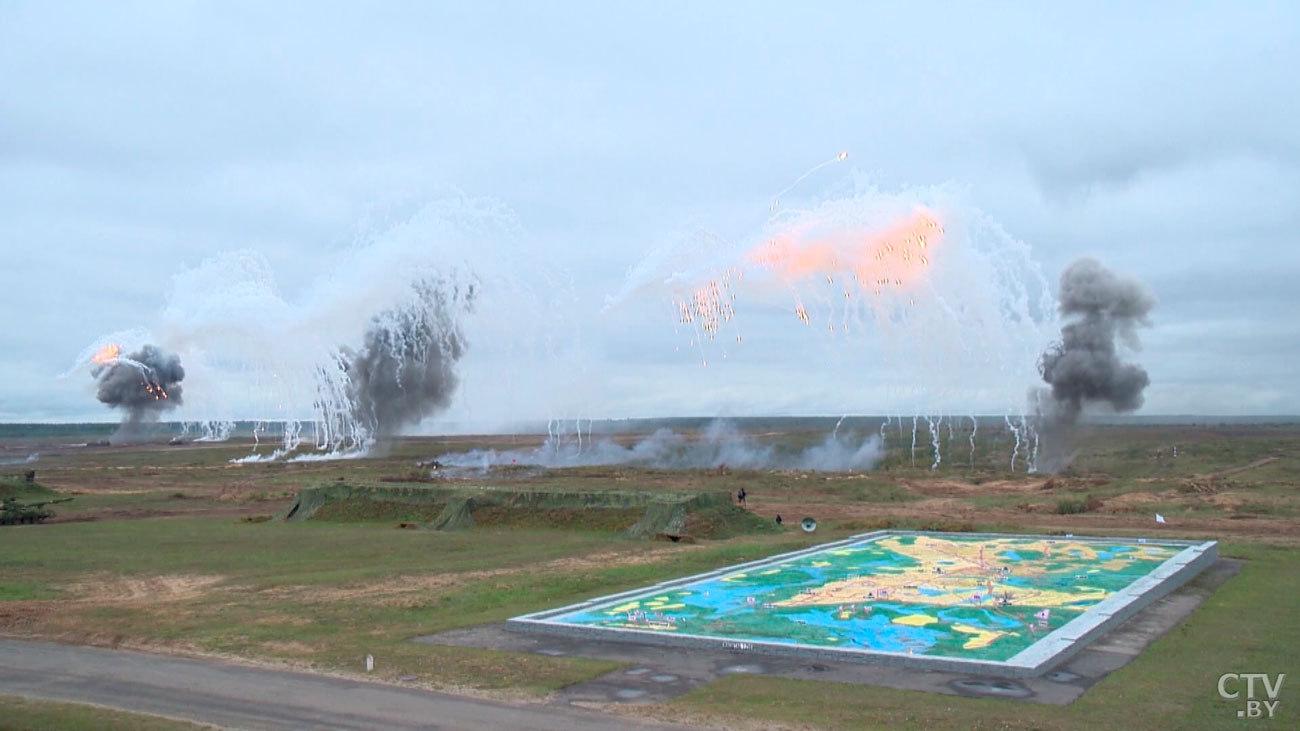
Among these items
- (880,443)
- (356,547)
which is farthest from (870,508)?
(880,443)

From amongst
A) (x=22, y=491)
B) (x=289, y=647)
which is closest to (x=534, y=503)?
(x=289, y=647)

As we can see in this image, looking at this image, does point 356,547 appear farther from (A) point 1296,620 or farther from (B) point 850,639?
(A) point 1296,620

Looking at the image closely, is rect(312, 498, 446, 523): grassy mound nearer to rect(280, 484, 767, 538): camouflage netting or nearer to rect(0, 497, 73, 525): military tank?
rect(280, 484, 767, 538): camouflage netting

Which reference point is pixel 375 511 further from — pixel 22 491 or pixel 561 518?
pixel 22 491

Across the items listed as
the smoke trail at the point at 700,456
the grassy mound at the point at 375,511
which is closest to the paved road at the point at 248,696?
the grassy mound at the point at 375,511

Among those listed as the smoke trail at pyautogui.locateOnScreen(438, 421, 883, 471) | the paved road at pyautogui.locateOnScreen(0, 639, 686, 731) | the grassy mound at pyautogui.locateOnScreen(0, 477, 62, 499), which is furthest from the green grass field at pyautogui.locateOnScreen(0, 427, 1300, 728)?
the smoke trail at pyautogui.locateOnScreen(438, 421, 883, 471)

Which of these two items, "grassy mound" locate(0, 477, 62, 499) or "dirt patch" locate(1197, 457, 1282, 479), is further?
"dirt patch" locate(1197, 457, 1282, 479)
